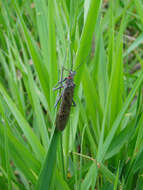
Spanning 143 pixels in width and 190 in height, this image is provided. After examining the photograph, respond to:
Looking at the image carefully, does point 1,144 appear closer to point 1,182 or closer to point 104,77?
point 1,182

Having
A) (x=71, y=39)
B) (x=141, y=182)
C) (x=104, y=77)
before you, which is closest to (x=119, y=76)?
(x=104, y=77)

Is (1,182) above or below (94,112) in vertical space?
below

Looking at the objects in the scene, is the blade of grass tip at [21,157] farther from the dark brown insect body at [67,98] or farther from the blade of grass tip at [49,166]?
the dark brown insect body at [67,98]

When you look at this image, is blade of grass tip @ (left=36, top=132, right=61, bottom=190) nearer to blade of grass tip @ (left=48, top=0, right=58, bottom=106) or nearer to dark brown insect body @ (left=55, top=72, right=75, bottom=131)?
dark brown insect body @ (left=55, top=72, right=75, bottom=131)

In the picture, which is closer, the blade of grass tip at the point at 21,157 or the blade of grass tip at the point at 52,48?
the blade of grass tip at the point at 21,157

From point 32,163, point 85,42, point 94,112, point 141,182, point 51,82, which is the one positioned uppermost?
point 85,42

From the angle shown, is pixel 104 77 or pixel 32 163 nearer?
pixel 32 163

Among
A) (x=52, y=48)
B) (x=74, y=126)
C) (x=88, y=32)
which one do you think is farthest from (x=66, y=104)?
(x=88, y=32)

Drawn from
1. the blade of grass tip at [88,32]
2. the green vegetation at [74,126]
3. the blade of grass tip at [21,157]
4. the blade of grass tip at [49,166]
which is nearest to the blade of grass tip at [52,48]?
the green vegetation at [74,126]

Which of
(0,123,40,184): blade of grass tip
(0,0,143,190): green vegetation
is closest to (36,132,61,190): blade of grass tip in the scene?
(0,0,143,190): green vegetation
